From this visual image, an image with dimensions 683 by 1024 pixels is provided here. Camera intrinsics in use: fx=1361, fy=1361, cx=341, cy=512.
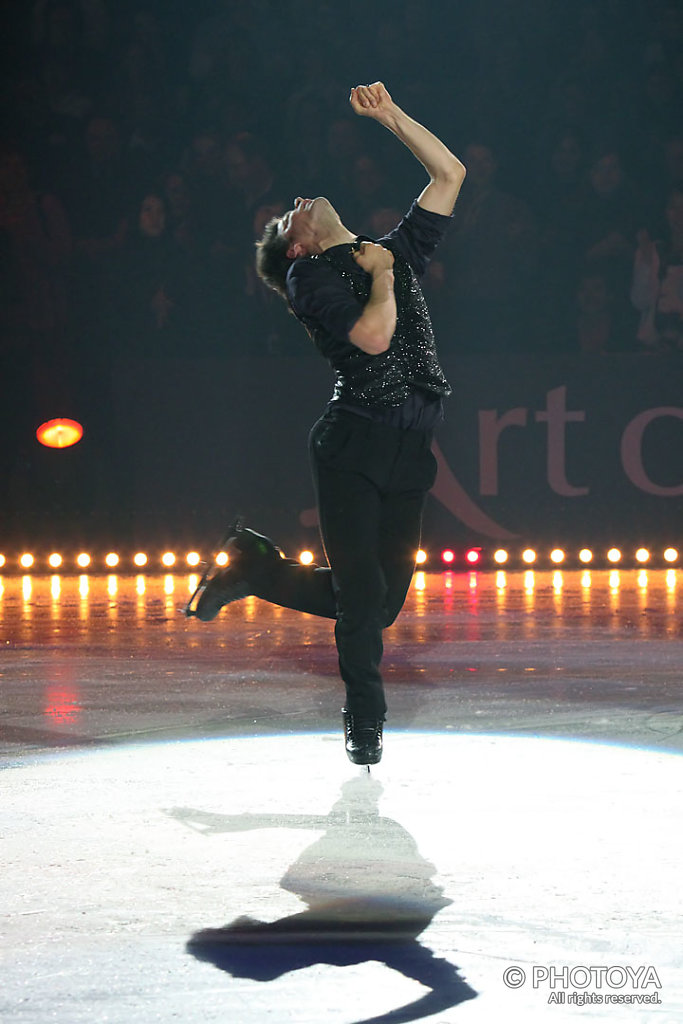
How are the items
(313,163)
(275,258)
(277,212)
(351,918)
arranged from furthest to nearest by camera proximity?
(313,163) < (277,212) < (275,258) < (351,918)

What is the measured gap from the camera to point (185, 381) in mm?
8367

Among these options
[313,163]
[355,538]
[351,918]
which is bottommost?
[351,918]

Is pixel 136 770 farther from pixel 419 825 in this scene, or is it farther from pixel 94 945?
pixel 94 945

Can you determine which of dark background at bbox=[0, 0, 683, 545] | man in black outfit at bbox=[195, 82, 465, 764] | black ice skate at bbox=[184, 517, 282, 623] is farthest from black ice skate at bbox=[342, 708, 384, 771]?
dark background at bbox=[0, 0, 683, 545]

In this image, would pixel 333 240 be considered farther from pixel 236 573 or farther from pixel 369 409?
pixel 236 573

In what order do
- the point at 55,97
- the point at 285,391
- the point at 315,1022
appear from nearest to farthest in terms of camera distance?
1. the point at 315,1022
2. the point at 285,391
3. the point at 55,97

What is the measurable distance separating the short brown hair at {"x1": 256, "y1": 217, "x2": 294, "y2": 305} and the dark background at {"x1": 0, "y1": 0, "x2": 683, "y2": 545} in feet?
17.2

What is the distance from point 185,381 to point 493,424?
6.27ft

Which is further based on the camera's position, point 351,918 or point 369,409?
point 369,409

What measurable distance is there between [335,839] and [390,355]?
1.06 metres

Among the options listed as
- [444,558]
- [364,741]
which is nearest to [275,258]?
[364,741]

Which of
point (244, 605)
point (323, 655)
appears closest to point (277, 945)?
point (323, 655)

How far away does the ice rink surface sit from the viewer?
1714 mm

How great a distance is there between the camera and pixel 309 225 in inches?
116
